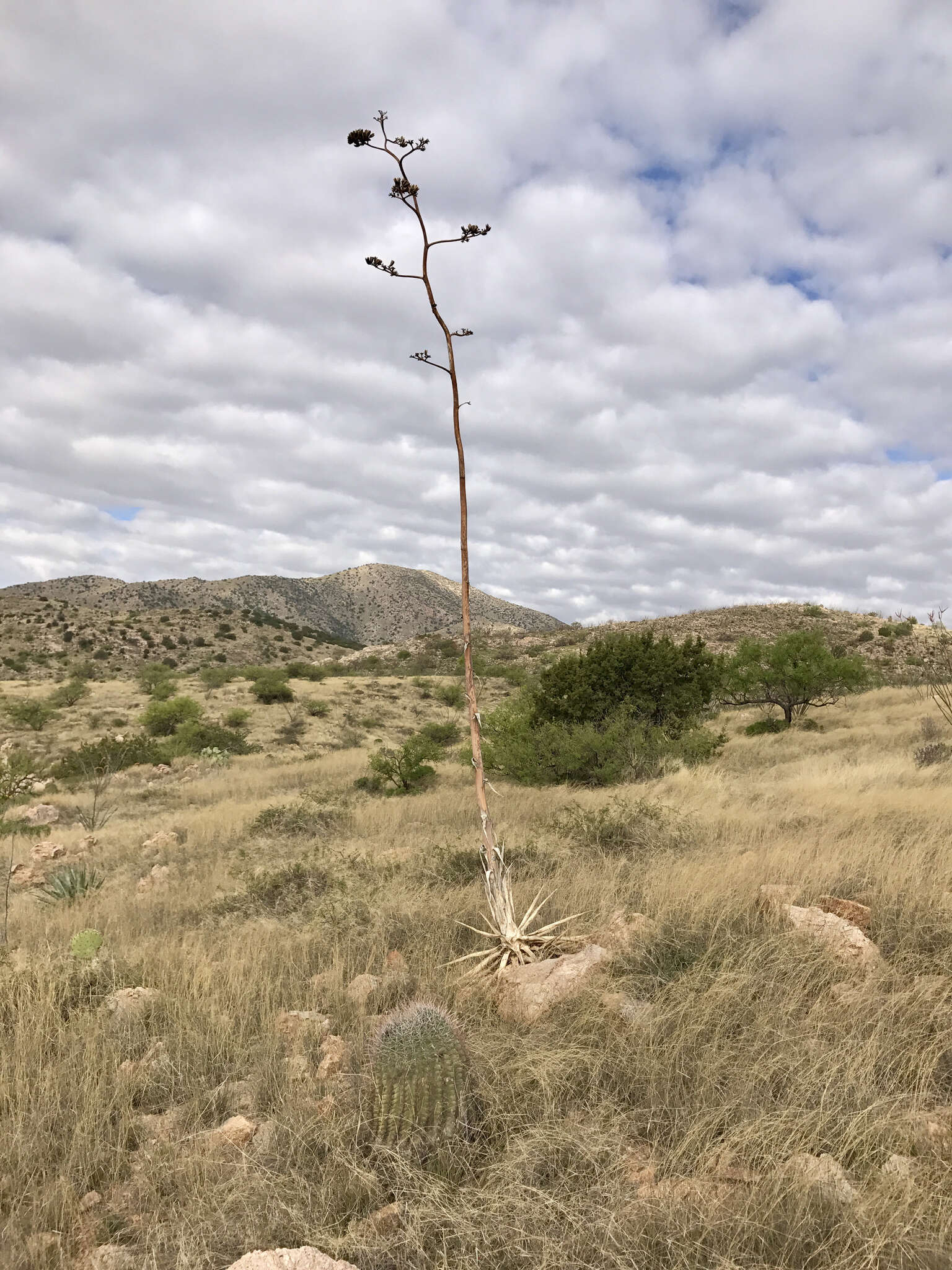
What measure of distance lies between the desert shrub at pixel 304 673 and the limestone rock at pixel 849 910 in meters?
37.2

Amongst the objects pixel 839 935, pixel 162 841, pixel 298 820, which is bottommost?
pixel 162 841

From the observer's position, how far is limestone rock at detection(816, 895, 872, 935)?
15.8 ft

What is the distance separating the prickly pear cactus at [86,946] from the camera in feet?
16.6

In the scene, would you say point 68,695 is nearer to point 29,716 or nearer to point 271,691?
point 29,716

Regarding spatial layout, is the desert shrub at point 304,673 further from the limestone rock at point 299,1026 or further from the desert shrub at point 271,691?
the limestone rock at point 299,1026

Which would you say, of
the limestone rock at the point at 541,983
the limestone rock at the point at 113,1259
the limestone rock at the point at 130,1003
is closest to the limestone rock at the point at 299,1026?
the limestone rock at the point at 130,1003

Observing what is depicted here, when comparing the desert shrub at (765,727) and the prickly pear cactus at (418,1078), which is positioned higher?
the desert shrub at (765,727)

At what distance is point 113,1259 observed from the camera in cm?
250

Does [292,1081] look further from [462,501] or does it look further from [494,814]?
[494,814]

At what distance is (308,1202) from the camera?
8.72 ft

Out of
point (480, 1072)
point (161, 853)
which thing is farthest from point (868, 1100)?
point (161, 853)

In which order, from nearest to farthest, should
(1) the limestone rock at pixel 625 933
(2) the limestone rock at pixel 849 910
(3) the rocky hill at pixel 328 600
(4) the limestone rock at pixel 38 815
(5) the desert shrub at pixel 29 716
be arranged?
1. (1) the limestone rock at pixel 625 933
2. (2) the limestone rock at pixel 849 910
3. (4) the limestone rock at pixel 38 815
4. (5) the desert shrub at pixel 29 716
5. (3) the rocky hill at pixel 328 600

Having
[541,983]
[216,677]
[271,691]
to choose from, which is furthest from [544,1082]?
[216,677]

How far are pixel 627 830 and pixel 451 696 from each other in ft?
91.3
